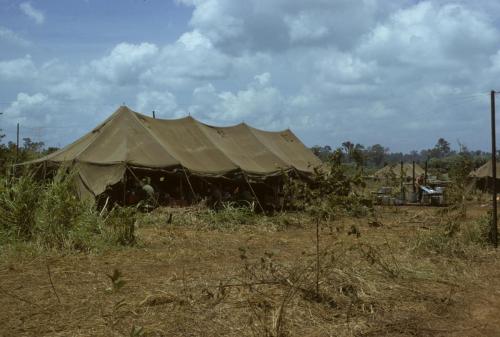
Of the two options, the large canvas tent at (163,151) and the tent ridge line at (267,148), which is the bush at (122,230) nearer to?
the large canvas tent at (163,151)

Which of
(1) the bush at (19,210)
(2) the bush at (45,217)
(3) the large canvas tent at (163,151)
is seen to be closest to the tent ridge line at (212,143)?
(3) the large canvas tent at (163,151)

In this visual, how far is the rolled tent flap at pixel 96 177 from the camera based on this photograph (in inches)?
623

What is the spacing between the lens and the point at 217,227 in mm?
15141

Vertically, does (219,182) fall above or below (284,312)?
above

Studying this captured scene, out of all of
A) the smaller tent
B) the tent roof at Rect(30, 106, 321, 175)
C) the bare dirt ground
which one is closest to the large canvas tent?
the tent roof at Rect(30, 106, 321, 175)

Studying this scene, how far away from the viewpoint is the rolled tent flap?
1582cm

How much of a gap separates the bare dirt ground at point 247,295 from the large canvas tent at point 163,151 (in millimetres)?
6020

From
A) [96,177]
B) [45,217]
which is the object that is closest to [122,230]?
[45,217]

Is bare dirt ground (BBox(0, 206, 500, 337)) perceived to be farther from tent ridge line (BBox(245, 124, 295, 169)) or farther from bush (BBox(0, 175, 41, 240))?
tent ridge line (BBox(245, 124, 295, 169))

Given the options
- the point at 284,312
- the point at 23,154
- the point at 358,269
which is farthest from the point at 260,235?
the point at 23,154

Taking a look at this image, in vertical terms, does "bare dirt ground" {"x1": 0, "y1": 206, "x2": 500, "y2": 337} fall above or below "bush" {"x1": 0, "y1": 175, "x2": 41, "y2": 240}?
below

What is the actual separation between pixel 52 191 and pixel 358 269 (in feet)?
18.5

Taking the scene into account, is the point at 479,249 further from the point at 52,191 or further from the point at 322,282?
the point at 52,191

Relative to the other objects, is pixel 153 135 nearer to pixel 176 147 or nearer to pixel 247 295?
pixel 176 147
